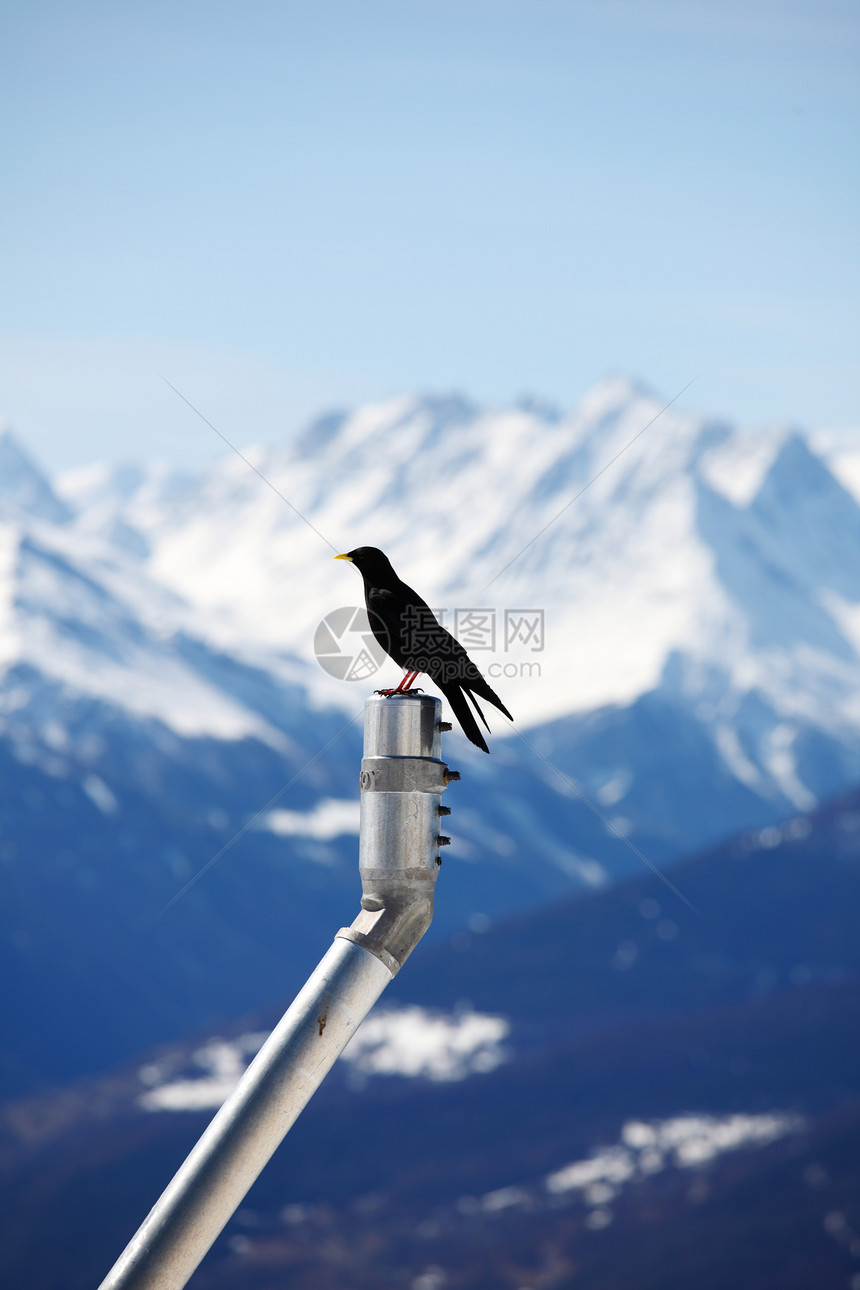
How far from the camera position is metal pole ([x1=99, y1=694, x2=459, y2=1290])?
611 inches

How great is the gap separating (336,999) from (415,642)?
4.45m

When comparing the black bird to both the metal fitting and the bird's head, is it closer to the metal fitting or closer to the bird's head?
the bird's head

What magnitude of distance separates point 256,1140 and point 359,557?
7.26 metres

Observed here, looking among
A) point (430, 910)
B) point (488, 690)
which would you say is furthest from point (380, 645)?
point (430, 910)

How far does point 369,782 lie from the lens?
1741 cm

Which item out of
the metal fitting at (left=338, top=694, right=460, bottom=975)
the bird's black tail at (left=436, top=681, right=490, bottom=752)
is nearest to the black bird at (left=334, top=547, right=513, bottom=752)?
the bird's black tail at (left=436, top=681, right=490, bottom=752)

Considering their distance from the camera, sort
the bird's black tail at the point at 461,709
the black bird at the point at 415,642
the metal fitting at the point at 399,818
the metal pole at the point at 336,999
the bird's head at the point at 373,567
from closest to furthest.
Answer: the metal pole at the point at 336,999
the metal fitting at the point at 399,818
the bird's black tail at the point at 461,709
the black bird at the point at 415,642
the bird's head at the point at 373,567

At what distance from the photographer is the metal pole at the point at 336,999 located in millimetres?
15508

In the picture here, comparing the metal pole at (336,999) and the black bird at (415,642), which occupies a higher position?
the black bird at (415,642)

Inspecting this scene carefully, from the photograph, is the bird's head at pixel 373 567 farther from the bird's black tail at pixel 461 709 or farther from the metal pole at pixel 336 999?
the metal pole at pixel 336 999

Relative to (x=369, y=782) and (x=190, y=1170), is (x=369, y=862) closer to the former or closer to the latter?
(x=369, y=782)

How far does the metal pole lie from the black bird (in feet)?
1.68

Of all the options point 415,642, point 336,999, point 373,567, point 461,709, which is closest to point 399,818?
point 461,709

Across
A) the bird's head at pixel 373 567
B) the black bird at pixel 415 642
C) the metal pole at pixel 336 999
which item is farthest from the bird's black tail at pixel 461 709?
the bird's head at pixel 373 567
